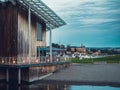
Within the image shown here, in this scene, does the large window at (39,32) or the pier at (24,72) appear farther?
the large window at (39,32)

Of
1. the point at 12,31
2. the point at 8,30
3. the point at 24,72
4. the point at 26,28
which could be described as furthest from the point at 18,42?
the point at 24,72

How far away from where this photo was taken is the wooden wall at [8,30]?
4869 centimetres

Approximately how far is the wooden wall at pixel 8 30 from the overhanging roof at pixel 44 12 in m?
1.60

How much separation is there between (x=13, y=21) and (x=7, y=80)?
7039mm

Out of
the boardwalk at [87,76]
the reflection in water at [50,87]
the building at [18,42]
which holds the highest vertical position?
the building at [18,42]

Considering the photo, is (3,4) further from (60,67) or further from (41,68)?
(60,67)

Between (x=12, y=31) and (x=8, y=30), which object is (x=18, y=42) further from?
(x=8, y=30)

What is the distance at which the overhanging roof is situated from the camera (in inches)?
1900

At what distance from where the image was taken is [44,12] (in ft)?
175

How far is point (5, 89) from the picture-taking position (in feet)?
139

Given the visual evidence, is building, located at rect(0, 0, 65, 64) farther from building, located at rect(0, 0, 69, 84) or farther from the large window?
the large window

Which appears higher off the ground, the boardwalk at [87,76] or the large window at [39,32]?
the large window at [39,32]

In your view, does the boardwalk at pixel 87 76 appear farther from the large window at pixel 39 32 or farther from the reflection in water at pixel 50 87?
the large window at pixel 39 32

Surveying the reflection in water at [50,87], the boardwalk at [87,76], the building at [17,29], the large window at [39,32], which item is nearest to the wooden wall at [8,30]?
the building at [17,29]
